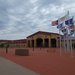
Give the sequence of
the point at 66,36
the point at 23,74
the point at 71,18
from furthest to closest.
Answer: the point at 66,36 < the point at 71,18 < the point at 23,74

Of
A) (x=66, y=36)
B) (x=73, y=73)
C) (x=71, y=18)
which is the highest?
(x=71, y=18)

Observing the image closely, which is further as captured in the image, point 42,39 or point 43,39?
point 42,39

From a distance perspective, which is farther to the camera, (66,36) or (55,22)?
(66,36)

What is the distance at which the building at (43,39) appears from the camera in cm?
6820

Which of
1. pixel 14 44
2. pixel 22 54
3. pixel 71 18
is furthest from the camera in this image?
pixel 14 44

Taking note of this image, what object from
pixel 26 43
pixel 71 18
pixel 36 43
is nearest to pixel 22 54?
pixel 71 18

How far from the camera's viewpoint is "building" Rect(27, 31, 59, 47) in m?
68.2

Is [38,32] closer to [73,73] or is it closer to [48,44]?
[48,44]

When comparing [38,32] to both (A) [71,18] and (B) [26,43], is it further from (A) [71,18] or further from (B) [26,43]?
(A) [71,18]

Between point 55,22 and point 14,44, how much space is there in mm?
67355

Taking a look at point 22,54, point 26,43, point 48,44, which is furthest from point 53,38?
point 22,54

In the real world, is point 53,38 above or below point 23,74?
above

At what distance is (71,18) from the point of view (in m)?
19.8

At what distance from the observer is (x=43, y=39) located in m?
70.9
